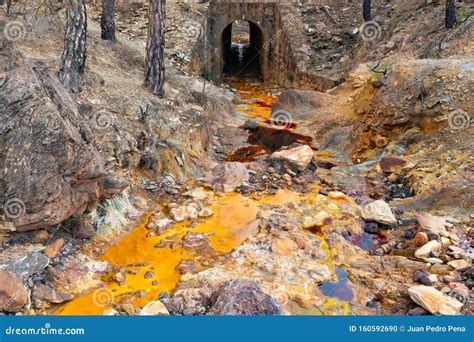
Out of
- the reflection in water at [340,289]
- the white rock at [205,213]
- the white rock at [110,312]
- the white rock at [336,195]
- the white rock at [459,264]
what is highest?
the white rock at [336,195]

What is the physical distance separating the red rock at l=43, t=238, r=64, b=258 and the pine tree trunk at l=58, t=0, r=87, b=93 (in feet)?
13.3

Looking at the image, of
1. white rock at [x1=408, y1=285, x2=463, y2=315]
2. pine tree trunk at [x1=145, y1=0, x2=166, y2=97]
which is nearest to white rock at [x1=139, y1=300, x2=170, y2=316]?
white rock at [x1=408, y1=285, x2=463, y2=315]

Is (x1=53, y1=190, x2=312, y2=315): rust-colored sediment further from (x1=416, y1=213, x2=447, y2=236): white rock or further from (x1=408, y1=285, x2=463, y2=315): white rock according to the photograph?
(x1=408, y1=285, x2=463, y2=315): white rock

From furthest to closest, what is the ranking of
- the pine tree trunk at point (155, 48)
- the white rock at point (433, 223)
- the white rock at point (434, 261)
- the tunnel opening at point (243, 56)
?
the tunnel opening at point (243, 56) < the pine tree trunk at point (155, 48) < the white rock at point (433, 223) < the white rock at point (434, 261)

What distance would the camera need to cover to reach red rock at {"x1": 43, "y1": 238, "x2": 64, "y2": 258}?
6.25 meters

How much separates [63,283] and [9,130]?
215 centimetres

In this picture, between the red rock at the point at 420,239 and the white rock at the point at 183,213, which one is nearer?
the red rock at the point at 420,239

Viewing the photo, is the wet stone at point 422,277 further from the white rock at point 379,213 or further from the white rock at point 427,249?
the white rock at point 379,213

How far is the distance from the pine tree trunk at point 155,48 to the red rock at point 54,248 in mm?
5930

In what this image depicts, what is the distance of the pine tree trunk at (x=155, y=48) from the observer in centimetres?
1134

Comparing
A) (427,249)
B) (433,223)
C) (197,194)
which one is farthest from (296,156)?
(427,249)

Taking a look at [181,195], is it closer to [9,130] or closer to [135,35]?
[9,130]

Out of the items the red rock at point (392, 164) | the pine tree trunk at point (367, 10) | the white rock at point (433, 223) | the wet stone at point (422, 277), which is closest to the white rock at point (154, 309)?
the wet stone at point (422, 277)

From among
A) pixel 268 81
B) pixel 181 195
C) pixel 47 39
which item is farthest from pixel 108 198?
pixel 268 81
